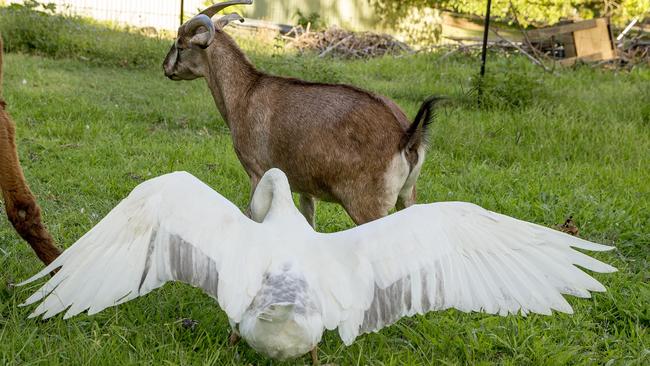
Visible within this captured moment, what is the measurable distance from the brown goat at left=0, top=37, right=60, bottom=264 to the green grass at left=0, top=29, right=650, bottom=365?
0.25 metres

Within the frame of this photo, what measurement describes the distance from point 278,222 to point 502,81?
6352 millimetres

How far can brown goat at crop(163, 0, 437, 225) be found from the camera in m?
4.26

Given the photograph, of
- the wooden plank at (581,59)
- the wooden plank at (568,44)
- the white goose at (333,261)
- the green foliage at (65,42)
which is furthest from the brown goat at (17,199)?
the wooden plank at (568,44)

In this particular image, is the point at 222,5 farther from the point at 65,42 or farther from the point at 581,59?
the point at 581,59

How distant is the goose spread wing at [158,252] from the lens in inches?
123

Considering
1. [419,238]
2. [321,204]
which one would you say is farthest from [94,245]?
[321,204]

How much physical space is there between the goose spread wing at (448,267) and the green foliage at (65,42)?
886 cm

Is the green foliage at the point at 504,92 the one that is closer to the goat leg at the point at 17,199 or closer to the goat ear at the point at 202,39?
the goat ear at the point at 202,39

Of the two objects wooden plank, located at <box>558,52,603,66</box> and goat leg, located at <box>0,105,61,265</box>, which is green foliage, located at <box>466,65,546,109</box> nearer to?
wooden plank, located at <box>558,52,603,66</box>

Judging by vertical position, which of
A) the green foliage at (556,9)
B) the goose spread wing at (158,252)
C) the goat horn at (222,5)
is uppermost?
the green foliage at (556,9)

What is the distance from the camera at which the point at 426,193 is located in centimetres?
609

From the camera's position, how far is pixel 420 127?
422 centimetres

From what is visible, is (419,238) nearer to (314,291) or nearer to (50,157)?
(314,291)

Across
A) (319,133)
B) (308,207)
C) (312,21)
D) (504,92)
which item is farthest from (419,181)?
(312,21)
